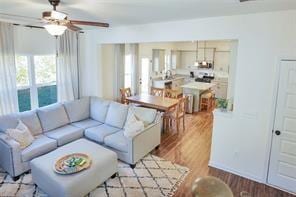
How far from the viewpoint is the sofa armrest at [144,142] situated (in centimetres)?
401

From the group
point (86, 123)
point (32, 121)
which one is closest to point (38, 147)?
point (32, 121)

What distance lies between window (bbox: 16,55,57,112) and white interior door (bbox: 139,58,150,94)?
3931mm

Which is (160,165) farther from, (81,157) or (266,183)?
(266,183)

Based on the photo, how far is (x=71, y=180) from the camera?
117 inches

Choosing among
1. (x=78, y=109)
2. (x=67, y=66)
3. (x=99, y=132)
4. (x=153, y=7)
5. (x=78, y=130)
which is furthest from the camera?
(x=67, y=66)

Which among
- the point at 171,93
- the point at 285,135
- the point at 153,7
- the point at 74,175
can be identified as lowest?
the point at 74,175

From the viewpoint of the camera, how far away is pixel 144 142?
14.1ft

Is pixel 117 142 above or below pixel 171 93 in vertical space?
below

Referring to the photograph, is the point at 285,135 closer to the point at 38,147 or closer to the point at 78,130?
the point at 78,130

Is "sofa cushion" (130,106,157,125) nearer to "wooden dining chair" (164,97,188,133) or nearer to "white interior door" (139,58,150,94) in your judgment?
"wooden dining chair" (164,97,188,133)

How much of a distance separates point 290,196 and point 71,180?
3.39 m

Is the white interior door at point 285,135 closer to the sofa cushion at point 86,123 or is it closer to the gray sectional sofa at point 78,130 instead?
the gray sectional sofa at point 78,130

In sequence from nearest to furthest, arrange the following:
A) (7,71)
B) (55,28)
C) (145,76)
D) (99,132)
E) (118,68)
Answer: (55,28) → (7,71) → (99,132) → (118,68) → (145,76)

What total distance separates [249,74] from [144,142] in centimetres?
235
